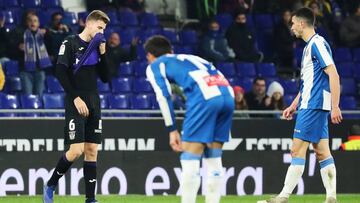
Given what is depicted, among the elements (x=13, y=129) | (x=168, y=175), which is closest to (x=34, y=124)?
(x=13, y=129)

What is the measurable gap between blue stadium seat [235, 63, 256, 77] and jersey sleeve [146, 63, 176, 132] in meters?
10.1

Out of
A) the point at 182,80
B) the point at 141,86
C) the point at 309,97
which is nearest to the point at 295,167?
the point at 309,97

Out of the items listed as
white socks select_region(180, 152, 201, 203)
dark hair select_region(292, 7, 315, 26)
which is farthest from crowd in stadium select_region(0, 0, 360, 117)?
white socks select_region(180, 152, 201, 203)

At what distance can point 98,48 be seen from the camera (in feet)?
37.8

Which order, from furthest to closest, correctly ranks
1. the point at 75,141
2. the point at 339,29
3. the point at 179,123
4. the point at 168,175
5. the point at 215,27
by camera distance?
the point at 339,29 → the point at 215,27 → the point at 179,123 → the point at 168,175 → the point at 75,141

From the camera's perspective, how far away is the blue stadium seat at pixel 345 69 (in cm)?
2059

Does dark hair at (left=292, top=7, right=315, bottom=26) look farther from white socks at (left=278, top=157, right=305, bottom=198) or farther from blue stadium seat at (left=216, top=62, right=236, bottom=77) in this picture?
blue stadium seat at (left=216, top=62, right=236, bottom=77)

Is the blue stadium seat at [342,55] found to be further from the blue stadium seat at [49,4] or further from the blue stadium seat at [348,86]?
the blue stadium seat at [49,4]

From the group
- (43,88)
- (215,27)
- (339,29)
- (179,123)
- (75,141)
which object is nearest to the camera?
(75,141)

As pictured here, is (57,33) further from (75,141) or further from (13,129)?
(75,141)

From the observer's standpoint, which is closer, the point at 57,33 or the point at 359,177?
the point at 359,177

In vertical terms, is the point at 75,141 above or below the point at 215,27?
below

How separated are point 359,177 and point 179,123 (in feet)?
8.98

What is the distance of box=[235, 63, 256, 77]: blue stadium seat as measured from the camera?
779 inches
